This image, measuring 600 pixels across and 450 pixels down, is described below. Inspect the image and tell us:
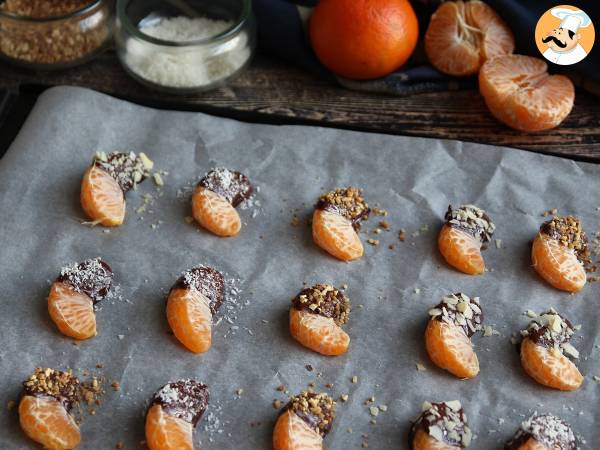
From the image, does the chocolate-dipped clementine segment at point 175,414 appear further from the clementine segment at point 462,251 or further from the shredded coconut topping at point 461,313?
the clementine segment at point 462,251

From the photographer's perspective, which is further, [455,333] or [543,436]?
[455,333]

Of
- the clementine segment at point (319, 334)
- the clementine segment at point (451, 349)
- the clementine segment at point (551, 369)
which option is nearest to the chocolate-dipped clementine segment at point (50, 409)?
the clementine segment at point (319, 334)

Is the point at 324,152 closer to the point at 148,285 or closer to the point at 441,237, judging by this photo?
the point at 441,237

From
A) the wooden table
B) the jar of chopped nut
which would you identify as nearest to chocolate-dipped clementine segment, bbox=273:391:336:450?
the wooden table

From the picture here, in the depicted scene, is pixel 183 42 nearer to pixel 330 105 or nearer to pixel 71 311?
pixel 330 105

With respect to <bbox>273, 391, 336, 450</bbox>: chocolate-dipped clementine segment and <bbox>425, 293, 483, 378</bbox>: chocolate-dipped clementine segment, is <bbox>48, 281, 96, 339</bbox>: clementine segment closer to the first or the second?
<bbox>273, 391, 336, 450</bbox>: chocolate-dipped clementine segment

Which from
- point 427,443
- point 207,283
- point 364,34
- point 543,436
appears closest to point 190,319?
point 207,283
